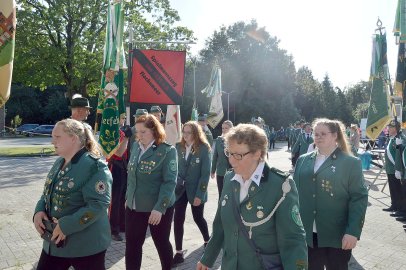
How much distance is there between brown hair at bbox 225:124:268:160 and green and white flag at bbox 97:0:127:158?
138 inches

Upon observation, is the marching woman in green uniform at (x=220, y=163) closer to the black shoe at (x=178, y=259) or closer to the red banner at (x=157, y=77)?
the red banner at (x=157, y=77)

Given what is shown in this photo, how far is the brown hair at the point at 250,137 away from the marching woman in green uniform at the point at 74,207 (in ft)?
4.18

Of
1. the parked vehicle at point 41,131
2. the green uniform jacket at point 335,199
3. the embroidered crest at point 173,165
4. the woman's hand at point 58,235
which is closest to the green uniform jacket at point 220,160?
the embroidered crest at point 173,165

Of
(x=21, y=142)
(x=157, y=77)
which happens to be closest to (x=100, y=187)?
(x=157, y=77)

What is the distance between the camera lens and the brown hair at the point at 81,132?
121 inches

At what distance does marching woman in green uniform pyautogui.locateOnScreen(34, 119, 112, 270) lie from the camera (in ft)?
9.66

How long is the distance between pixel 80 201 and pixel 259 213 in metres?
1.54

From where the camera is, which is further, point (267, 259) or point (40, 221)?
→ point (40, 221)

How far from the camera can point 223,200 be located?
8.53ft

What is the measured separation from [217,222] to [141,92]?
14.3ft

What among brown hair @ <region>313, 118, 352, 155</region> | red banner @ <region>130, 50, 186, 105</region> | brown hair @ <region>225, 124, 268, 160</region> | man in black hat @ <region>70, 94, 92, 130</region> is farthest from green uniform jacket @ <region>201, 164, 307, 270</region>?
red banner @ <region>130, 50, 186, 105</region>

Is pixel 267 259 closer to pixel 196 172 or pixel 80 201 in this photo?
pixel 80 201

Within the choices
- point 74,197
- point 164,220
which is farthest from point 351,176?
point 74,197

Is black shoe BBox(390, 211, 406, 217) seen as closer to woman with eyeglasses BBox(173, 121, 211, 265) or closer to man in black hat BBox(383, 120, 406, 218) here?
man in black hat BBox(383, 120, 406, 218)
